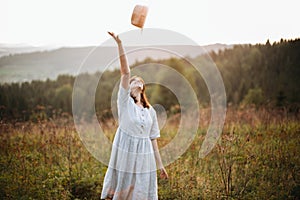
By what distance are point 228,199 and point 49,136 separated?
2.71 metres

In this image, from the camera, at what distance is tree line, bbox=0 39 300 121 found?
20.3 ft

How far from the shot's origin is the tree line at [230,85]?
619 cm

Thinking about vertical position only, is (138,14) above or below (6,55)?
above

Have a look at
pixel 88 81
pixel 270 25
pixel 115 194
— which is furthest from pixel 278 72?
pixel 115 194

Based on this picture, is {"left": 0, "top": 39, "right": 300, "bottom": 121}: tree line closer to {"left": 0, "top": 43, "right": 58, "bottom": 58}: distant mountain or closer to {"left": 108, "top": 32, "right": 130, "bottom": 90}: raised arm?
{"left": 0, "top": 43, "right": 58, "bottom": 58}: distant mountain

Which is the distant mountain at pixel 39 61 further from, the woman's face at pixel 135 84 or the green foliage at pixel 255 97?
the woman's face at pixel 135 84

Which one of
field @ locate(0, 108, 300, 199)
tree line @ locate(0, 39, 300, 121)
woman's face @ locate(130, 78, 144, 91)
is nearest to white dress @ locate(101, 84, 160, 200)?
woman's face @ locate(130, 78, 144, 91)

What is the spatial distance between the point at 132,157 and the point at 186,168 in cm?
163

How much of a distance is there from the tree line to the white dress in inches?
85.7

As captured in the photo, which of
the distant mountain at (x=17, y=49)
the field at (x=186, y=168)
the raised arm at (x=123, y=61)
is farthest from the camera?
the distant mountain at (x=17, y=49)

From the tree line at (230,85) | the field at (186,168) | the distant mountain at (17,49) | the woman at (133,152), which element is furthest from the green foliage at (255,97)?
the woman at (133,152)

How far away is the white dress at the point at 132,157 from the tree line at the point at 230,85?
7.14 ft

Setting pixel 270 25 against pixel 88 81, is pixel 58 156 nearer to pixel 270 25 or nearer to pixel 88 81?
pixel 88 81

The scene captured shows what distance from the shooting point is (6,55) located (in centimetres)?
600
